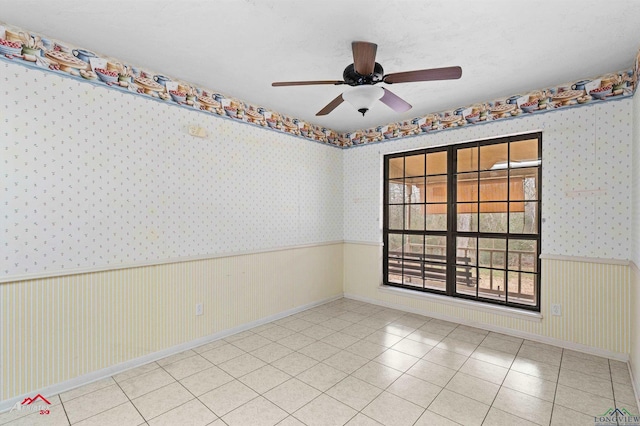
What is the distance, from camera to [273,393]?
237 cm

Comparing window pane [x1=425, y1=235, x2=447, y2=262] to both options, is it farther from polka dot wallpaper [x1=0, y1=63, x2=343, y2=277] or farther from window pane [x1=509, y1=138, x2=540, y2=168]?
polka dot wallpaper [x1=0, y1=63, x2=343, y2=277]

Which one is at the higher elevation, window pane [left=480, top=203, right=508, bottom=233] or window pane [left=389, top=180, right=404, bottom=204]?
window pane [left=389, top=180, right=404, bottom=204]

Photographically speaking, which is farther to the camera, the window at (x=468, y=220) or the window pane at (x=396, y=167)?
the window pane at (x=396, y=167)

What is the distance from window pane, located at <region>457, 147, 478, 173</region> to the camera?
390 cm

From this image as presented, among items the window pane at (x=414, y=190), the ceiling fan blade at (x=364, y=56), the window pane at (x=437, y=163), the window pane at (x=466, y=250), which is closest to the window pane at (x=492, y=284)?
the window pane at (x=466, y=250)

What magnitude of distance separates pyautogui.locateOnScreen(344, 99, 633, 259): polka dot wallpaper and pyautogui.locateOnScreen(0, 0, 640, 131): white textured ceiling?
445 mm

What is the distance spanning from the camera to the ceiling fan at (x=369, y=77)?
2.06 metres

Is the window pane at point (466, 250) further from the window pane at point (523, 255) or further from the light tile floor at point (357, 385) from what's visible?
the light tile floor at point (357, 385)

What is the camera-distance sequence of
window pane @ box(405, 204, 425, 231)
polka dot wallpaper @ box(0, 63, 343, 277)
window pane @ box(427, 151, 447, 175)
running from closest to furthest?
polka dot wallpaper @ box(0, 63, 343, 277)
window pane @ box(427, 151, 447, 175)
window pane @ box(405, 204, 425, 231)

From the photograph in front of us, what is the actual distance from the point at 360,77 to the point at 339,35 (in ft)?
1.09

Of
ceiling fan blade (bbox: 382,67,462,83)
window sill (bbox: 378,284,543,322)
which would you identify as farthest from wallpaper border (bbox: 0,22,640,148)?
window sill (bbox: 378,284,543,322)

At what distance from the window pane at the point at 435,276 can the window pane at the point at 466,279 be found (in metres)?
0.18

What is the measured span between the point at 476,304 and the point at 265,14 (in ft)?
12.5

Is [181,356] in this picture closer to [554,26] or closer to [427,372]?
[427,372]
